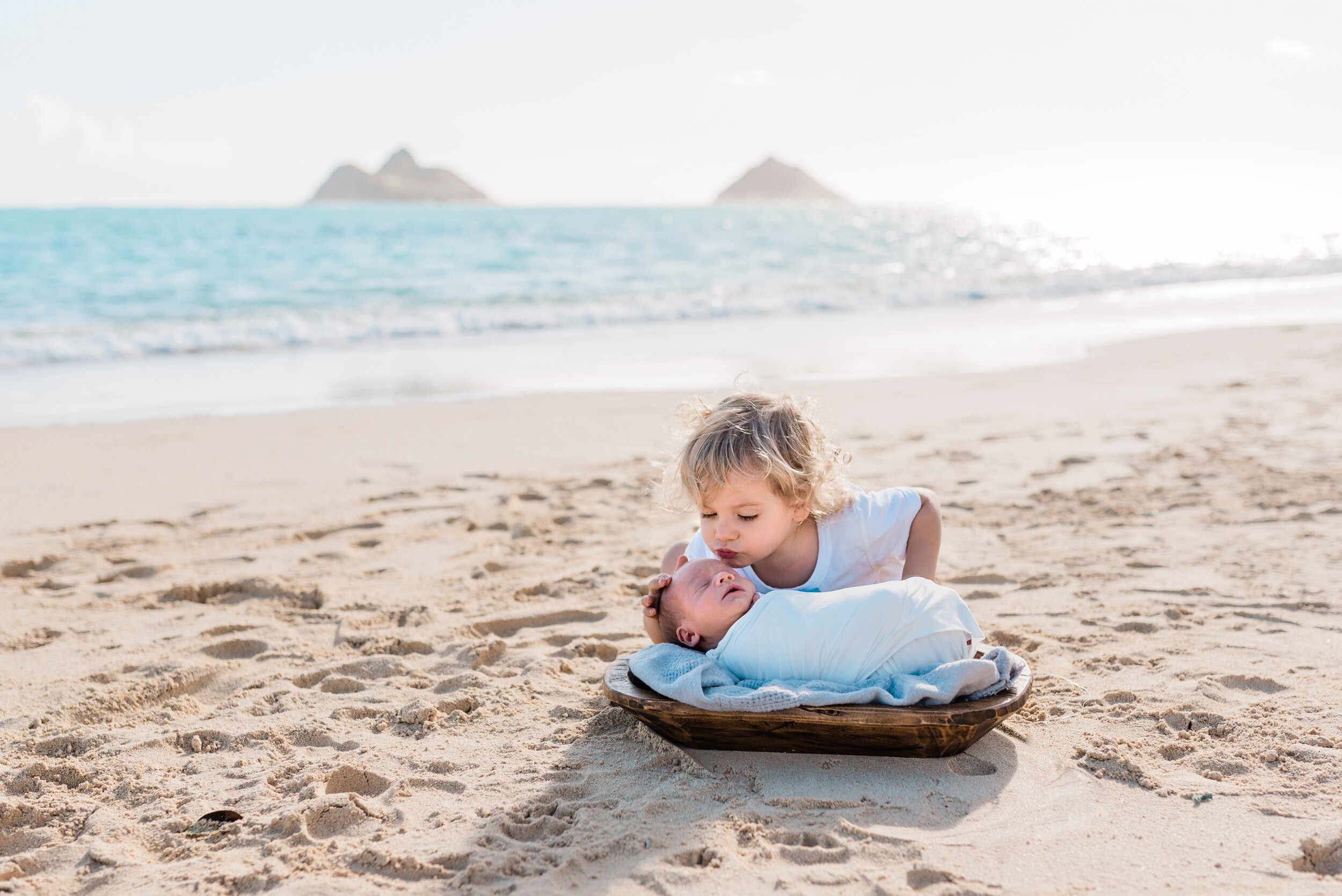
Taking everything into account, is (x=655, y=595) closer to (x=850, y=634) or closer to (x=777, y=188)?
(x=850, y=634)

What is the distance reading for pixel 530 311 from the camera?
13961 millimetres

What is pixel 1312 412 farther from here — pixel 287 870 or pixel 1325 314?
pixel 1325 314

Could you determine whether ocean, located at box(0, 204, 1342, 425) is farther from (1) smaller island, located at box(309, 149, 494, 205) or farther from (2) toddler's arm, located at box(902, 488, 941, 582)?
(1) smaller island, located at box(309, 149, 494, 205)

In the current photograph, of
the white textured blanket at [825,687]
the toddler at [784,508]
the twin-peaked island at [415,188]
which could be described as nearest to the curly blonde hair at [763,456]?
the toddler at [784,508]

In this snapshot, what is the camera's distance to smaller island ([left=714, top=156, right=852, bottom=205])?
344 feet

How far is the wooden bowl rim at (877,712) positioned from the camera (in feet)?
7.21

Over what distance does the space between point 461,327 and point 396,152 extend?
95.1 m

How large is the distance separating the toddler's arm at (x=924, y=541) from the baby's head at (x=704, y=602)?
19.2 inches

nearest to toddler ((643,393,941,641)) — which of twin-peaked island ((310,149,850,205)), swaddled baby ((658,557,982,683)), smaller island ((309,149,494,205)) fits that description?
swaddled baby ((658,557,982,683))

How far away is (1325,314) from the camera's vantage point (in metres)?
12.2

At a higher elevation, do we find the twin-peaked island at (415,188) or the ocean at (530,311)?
the twin-peaked island at (415,188)

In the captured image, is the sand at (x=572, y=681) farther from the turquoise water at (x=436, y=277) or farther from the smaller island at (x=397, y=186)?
the smaller island at (x=397, y=186)

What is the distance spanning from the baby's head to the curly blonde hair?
19cm

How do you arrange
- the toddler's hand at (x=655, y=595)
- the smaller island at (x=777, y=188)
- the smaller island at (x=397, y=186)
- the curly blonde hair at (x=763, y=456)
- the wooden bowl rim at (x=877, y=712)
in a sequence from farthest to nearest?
1. the smaller island at (x=777, y=188)
2. the smaller island at (x=397, y=186)
3. the toddler's hand at (x=655, y=595)
4. the curly blonde hair at (x=763, y=456)
5. the wooden bowl rim at (x=877, y=712)
